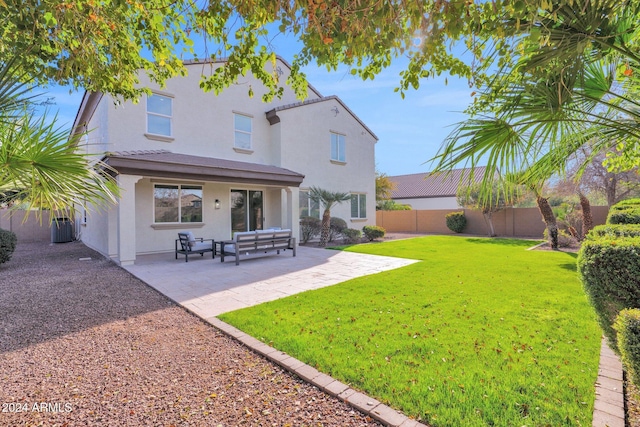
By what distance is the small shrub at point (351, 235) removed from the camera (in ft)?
52.3

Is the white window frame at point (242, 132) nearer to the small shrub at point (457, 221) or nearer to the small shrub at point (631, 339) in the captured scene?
the small shrub at point (631, 339)

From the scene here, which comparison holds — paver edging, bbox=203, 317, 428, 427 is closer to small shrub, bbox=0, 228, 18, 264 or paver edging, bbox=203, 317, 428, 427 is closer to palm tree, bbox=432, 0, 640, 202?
palm tree, bbox=432, 0, 640, 202

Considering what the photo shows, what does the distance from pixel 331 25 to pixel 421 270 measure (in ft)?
23.3

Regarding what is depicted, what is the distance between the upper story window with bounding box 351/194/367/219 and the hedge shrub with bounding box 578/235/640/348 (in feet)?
51.3

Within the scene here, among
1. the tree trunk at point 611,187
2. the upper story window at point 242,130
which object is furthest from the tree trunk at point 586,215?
the upper story window at point 242,130

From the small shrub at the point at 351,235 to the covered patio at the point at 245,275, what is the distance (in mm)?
3838

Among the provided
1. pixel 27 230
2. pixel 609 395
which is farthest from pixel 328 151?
pixel 27 230

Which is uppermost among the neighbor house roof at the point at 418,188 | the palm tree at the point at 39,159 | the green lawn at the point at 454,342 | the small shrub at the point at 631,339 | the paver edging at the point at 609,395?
the neighbor house roof at the point at 418,188

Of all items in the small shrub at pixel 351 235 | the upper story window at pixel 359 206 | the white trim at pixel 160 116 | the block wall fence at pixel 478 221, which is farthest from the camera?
the upper story window at pixel 359 206

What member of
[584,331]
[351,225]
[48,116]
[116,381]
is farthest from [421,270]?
[351,225]

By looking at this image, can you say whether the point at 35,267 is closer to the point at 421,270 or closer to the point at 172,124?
the point at 172,124

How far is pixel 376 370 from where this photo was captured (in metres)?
3.25

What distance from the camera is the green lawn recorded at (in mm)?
2688

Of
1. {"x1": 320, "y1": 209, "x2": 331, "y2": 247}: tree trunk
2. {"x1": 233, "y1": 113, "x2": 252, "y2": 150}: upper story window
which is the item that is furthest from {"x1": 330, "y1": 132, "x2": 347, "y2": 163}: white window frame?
{"x1": 233, "y1": 113, "x2": 252, "y2": 150}: upper story window
